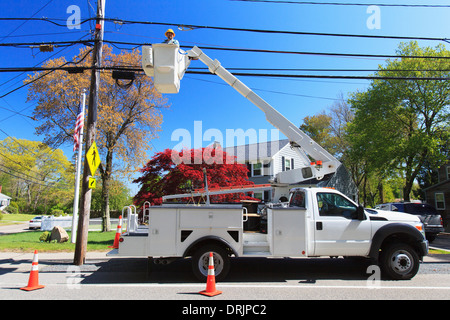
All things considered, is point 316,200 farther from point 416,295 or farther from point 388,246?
point 416,295

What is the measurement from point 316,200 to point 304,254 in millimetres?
1291

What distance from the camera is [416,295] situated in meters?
5.46

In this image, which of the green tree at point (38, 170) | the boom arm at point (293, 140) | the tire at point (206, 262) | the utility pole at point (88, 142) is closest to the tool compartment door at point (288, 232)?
the tire at point (206, 262)

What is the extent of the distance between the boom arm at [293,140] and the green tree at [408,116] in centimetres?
1663

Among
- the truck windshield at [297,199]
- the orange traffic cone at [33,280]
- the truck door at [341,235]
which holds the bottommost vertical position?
the orange traffic cone at [33,280]

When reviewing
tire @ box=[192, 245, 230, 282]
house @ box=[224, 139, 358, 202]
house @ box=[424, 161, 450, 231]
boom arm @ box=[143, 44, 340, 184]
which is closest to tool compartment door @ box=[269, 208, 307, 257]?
tire @ box=[192, 245, 230, 282]

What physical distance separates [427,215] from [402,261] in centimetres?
899

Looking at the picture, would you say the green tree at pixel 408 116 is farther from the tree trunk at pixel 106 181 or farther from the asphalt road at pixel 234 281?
the tree trunk at pixel 106 181

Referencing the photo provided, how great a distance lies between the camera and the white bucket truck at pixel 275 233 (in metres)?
6.20

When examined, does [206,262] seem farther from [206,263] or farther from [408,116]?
[408,116]

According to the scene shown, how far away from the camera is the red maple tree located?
37.6 ft

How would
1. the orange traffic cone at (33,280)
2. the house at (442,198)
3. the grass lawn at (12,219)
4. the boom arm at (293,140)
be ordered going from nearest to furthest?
the orange traffic cone at (33,280) → the boom arm at (293,140) → the house at (442,198) → the grass lawn at (12,219)

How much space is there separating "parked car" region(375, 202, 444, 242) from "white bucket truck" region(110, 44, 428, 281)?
828 cm

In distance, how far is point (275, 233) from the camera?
20.7ft
